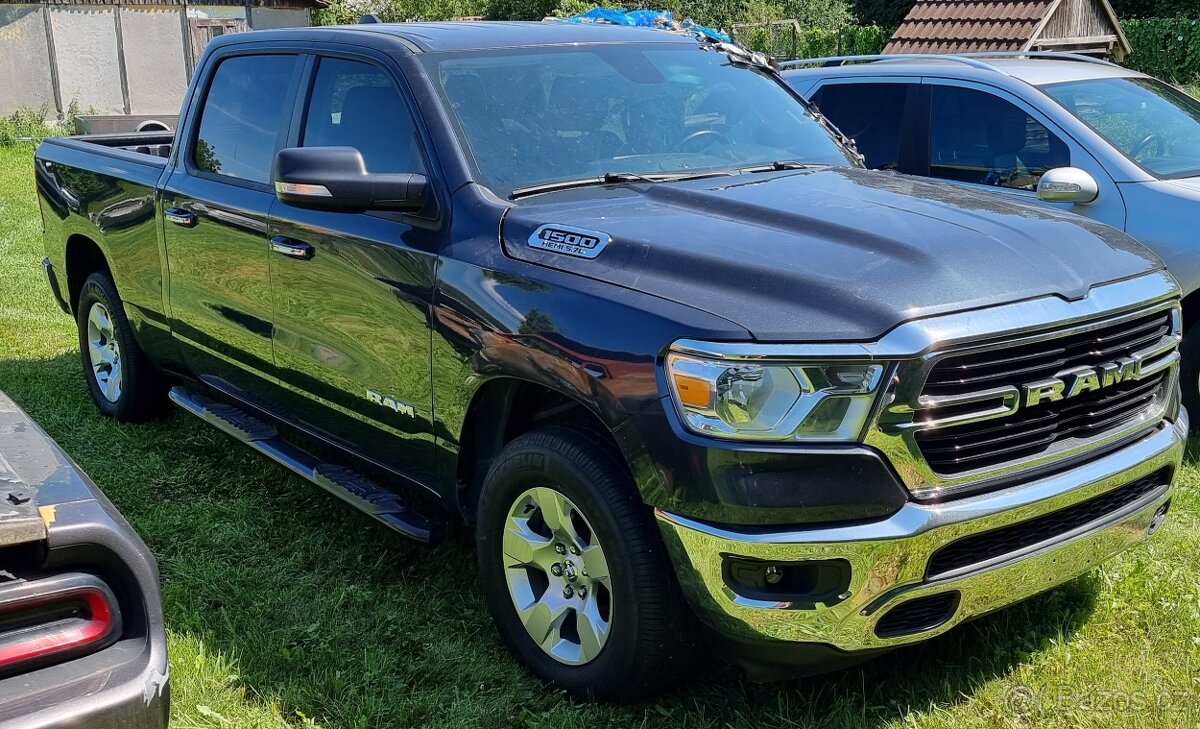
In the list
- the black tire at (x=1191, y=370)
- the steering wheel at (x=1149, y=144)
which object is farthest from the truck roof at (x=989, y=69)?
the black tire at (x=1191, y=370)

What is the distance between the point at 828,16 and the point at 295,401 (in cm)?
4105

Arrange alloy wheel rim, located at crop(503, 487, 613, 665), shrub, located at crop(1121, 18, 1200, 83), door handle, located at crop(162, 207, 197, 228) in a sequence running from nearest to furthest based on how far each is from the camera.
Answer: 1. alloy wheel rim, located at crop(503, 487, 613, 665)
2. door handle, located at crop(162, 207, 197, 228)
3. shrub, located at crop(1121, 18, 1200, 83)

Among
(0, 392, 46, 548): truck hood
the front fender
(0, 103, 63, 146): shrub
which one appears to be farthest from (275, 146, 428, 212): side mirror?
(0, 103, 63, 146): shrub

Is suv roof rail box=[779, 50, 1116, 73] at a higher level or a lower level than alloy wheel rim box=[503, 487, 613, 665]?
higher

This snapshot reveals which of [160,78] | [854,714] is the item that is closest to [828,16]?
[160,78]

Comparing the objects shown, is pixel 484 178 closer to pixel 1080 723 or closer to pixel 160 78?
pixel 1080 723

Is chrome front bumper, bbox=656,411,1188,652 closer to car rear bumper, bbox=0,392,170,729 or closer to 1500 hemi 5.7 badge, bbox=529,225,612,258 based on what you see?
1500 hemi 5.7 badge, bbox=529,225,612,258

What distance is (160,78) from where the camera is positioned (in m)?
22.6

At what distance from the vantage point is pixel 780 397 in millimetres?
2662

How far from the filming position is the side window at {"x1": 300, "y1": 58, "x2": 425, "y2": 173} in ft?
12.5

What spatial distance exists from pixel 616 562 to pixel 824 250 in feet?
3.18

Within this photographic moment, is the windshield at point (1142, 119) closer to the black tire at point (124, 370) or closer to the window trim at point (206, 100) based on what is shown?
the window trim at point (206, 100)

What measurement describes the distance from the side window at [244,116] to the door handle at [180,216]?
21 centimetres

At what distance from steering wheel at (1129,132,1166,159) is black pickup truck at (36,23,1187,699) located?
200cm
